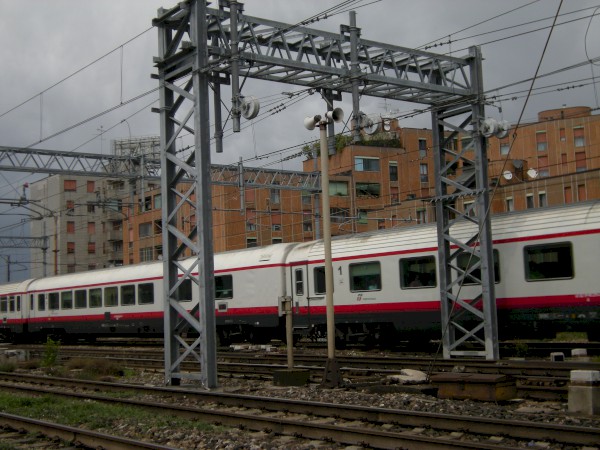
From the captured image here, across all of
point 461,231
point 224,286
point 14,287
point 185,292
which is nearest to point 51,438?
point 461,231

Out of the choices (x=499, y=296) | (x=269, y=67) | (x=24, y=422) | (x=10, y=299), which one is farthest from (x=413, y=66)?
(x=10, y=299)

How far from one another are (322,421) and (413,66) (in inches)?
418

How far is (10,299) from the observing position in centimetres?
4156

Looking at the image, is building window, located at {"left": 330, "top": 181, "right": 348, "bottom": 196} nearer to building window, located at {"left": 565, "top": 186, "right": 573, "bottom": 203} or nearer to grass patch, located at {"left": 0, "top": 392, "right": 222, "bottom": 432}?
building window, located at {"left": 565, "top": 186, "right": 573, "bottom": 203}

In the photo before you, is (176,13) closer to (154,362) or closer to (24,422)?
(24,422)

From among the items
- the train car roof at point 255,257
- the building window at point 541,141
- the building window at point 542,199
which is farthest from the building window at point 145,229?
the train car roof at point 255,257

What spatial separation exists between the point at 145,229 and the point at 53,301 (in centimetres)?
3186

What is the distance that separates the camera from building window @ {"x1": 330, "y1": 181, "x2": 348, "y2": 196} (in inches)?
2388

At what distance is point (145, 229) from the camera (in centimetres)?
6906

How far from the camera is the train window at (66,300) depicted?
36.1 meters

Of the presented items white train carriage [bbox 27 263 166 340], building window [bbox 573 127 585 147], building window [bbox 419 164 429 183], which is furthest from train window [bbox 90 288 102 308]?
building window [bbox 573 127 585 147]

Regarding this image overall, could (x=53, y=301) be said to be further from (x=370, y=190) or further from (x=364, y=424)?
(x=370, y=190)

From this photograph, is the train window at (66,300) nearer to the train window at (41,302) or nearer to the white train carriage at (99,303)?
the white train carriage at (99,303)

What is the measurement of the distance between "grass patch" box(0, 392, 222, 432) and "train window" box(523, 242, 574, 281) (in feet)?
33.2
